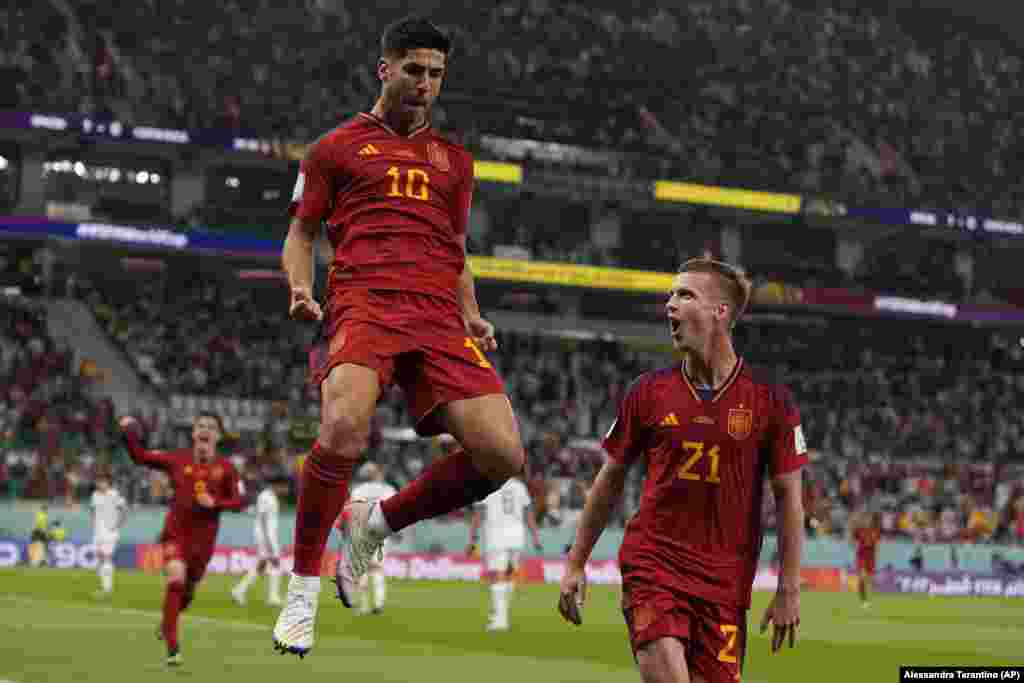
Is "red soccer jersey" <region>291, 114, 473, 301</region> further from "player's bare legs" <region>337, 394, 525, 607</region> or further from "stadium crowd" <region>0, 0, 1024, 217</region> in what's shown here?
"stadium crowd" <region>0, 0, 1024, 217</region>

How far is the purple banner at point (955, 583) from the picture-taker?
4681cm

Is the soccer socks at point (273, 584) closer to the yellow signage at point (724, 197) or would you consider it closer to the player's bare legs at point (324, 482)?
the player's bare legs at point (324, 482)

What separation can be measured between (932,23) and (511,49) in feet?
76.2

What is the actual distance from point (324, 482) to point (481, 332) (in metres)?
1.12

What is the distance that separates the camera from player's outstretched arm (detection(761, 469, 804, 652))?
25.9 ft

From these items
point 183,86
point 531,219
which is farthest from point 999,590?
point 183,86

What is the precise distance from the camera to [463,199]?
8.43 m

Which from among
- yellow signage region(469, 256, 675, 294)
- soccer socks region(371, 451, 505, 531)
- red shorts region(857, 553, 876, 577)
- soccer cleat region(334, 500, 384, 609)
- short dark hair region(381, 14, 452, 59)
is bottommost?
red shorts region(857, 553, 876, 577)

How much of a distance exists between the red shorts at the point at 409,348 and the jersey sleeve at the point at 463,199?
475 mm

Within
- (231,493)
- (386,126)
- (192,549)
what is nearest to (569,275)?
(231,493)

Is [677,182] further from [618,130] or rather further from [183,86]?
[183,86]

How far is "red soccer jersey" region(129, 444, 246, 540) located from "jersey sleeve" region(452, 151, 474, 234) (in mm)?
10089

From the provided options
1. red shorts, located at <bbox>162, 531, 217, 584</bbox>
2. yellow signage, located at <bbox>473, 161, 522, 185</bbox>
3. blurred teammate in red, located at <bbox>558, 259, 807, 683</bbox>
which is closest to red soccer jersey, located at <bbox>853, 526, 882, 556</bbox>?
red shorts, located at <bbox>162, 531, 217, 584</bbox>

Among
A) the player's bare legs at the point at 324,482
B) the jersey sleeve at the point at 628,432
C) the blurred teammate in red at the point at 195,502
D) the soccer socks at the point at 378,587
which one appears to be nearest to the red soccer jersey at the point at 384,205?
the player's bare legs at the point at 324,482
